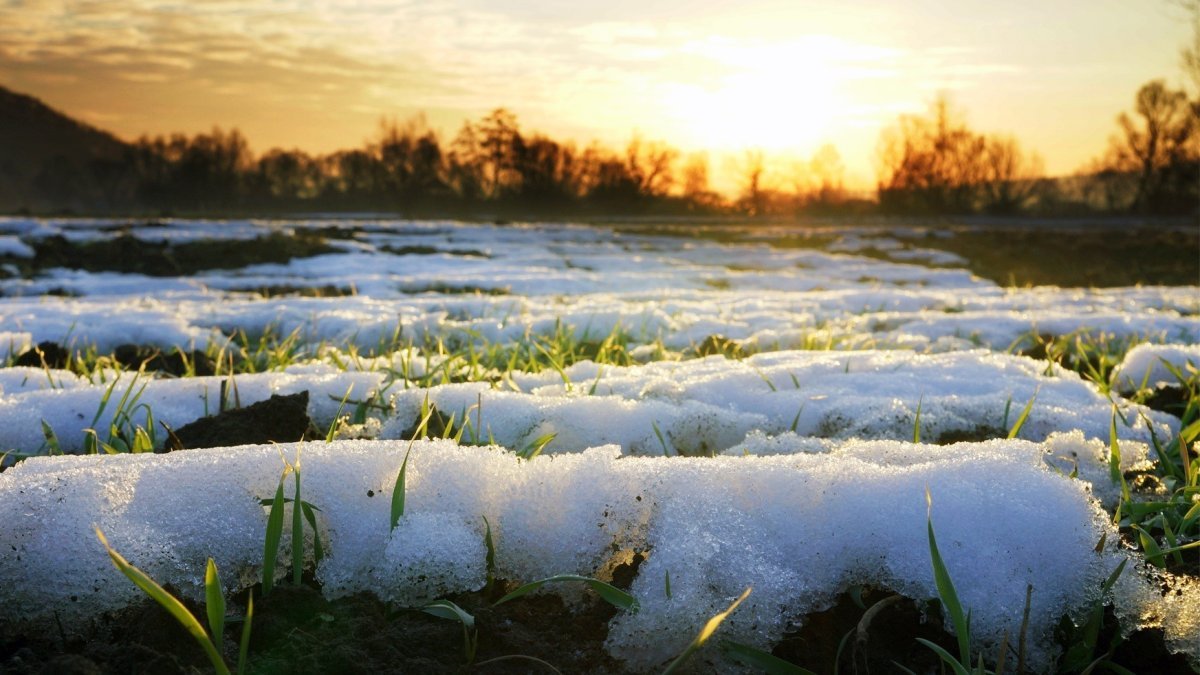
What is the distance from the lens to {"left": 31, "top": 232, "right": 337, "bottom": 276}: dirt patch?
29.8ft

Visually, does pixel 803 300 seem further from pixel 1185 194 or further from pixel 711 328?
Result: pixel 1185 194

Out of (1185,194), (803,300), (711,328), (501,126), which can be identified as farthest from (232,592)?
(1185,194)

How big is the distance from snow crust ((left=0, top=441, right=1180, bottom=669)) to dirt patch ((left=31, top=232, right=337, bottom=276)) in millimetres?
8904

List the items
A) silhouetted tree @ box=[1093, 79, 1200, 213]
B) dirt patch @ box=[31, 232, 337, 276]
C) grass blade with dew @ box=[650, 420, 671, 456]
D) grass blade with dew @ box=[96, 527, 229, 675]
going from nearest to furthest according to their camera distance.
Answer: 1. grass blade with dew @ box=[96, 527, 229, 675]
2. grass blade with dew @ box=[650, 420, 671, 456]
3. dirt patch @ box=[31, 232, 337, 276]
4. silhouetted tree @ box=[1093, 79, 1200, 213]

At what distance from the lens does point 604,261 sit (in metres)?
12.7

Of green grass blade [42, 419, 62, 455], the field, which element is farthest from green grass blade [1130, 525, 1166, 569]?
green grass blade [42, 419, 62, 455]

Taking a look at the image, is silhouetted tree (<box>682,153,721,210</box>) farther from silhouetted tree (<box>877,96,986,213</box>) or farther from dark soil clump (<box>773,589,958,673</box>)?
dark soil clump (<box>773,589,958,673</box>)

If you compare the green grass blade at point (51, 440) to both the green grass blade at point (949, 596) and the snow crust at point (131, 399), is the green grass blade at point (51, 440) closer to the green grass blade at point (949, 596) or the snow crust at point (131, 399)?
the snow crust at point (131, 399)

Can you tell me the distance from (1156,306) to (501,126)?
149 feet

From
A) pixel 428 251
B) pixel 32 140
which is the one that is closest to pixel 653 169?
pixel 428 251

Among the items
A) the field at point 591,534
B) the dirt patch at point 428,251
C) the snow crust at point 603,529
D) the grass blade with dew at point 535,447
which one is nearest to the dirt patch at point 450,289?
the dirt patch at point 428,251

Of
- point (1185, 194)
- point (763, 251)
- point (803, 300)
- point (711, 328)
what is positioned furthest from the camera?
point (1185, 194)

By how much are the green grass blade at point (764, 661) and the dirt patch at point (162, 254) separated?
9457mm

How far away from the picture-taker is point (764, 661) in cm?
94
